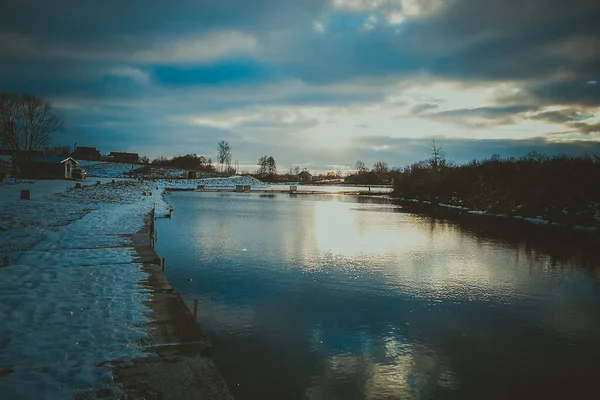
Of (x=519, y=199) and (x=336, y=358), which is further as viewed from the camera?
(x=519, y=199)

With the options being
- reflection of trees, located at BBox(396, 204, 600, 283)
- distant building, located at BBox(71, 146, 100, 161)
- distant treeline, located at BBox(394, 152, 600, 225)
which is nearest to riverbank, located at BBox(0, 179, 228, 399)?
reflection of trees, located at BBox(396, 204, 600, 283)

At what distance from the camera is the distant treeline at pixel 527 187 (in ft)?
103

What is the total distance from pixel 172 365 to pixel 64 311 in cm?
329

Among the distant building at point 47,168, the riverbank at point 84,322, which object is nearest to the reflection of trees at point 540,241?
the riverbank at point 84,322

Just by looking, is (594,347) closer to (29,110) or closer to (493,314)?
(493,314)

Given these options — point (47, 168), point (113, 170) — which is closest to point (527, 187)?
point (47, 168)

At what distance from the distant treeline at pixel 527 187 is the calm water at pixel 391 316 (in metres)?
13.7

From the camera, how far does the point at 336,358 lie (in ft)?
24.7

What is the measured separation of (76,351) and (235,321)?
354cm

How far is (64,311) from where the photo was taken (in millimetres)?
7957

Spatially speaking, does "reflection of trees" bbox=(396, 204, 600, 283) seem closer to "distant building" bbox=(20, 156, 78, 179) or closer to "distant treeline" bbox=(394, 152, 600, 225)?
"distant treeline" bbox=(394, 152, 600, 225)

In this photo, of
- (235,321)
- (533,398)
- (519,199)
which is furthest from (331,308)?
(519,199)

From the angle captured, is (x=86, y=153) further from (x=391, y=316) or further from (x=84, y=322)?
(x=391, y=316)

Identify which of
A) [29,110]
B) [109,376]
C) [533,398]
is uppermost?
[29,110]
